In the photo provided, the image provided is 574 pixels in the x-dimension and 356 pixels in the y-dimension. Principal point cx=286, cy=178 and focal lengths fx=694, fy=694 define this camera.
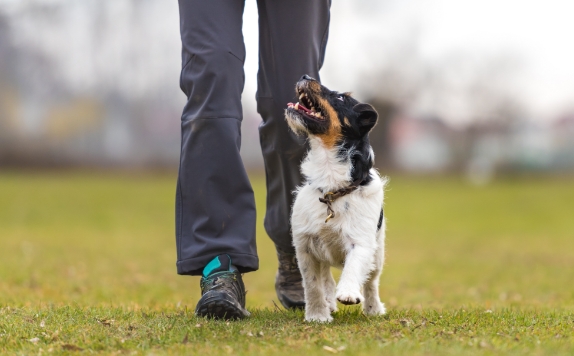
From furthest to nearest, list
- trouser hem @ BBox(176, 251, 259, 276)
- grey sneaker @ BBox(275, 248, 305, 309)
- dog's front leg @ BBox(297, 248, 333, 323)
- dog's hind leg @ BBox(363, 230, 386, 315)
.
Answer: grey sneaker @ BBox(275, 248, 305, 309) → dog's hind leg @ BBox(363, 230, 386, 315) → dog's front leg @ BBox(297, 248, 333, 323) → trouser hem @ BBox(176, 251, 259, 276)

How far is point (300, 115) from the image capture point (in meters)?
4.09

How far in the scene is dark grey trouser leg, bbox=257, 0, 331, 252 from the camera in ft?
13.9

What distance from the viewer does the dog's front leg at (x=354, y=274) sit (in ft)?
11.6

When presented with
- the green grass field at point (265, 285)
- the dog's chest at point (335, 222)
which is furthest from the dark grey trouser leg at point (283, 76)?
the green grass field at point (265, 285)

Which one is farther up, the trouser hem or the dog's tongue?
the dog's tongue

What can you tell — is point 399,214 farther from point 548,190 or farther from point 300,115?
point 300,115

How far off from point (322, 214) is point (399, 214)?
2035cm

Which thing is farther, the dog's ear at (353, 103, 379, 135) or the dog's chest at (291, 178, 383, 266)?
the dog's ear at (353, 103, 379, 135)

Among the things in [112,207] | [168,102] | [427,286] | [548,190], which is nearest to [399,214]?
[112,207]

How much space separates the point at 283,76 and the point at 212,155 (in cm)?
74

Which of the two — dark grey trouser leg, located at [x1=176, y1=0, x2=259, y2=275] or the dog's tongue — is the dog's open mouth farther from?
dark grey trouser leg, located at [x1=176, y1=0, x2=259, y2=275]

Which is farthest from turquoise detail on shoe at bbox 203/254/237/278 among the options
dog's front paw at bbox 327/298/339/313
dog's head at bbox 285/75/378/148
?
dog's head at bbox 285/75/378/148

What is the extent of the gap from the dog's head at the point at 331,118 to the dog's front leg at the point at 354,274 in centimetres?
70

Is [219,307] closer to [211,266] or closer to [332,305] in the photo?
[211,266]
